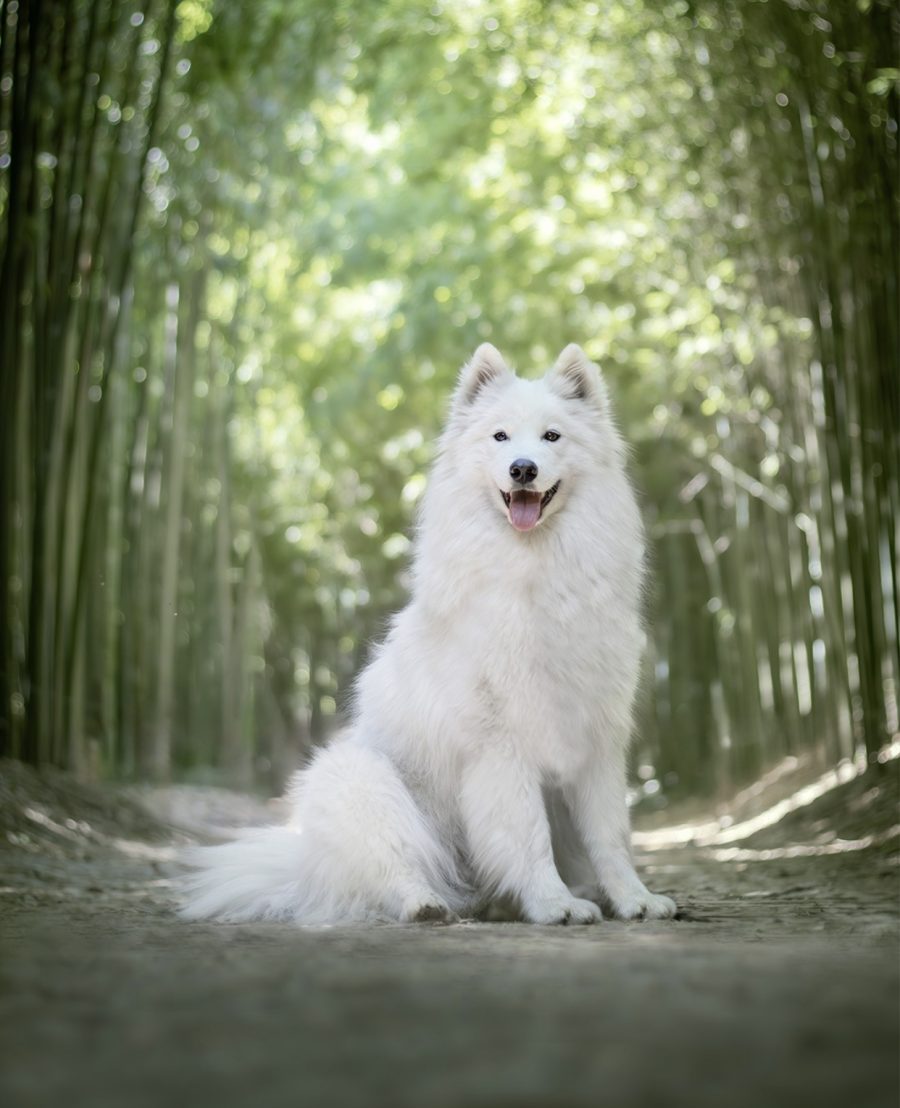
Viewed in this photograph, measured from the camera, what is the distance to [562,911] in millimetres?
3102

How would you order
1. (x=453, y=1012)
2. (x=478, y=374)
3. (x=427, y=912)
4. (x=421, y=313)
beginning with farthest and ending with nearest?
(x=421, y=313), (x=478, y=374), (x=427, y=912), (x=453, y=1012)

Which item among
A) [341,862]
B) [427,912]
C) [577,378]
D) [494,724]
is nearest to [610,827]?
[494,724]

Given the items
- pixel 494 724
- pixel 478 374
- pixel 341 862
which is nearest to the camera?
pixel 341 862

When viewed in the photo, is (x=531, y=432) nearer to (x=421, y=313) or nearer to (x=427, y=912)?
(x=427, y=912)

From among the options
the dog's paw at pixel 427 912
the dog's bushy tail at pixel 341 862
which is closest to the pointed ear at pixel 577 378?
the dog's bushy tail at pixel 341 862

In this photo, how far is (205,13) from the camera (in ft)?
23.1

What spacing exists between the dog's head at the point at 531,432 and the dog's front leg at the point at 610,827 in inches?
26.3

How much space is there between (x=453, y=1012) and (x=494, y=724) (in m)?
1.66

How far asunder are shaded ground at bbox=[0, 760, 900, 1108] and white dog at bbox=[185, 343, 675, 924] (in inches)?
8.3

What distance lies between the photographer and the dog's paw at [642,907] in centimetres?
321

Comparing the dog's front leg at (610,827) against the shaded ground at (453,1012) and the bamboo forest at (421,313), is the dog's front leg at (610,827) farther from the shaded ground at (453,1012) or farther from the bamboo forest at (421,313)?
the bamboo forest at (421,313)

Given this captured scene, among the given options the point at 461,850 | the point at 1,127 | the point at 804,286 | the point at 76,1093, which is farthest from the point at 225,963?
the point at 804,286

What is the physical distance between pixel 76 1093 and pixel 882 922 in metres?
2.20

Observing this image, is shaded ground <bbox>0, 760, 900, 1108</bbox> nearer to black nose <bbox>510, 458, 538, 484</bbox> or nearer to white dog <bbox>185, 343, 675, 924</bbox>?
white dog <bbox>185, 343, 675, 924</bbox>
